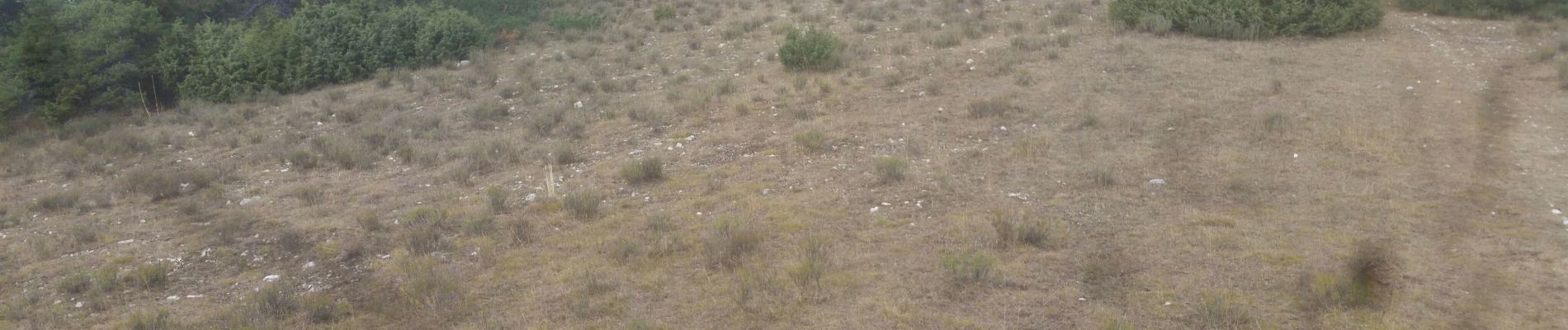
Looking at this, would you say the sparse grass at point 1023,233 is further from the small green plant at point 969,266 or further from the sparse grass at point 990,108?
the sparse grass at point 990,108

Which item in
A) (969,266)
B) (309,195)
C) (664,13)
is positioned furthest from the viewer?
(664,13)

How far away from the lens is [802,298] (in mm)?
6945

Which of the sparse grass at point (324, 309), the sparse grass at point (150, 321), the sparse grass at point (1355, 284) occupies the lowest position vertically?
the sparse grass at point (1355, 284)

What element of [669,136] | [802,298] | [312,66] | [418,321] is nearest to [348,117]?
[312,66]

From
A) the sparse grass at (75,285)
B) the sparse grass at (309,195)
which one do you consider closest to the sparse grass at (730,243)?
the sparse grass at (309,195)

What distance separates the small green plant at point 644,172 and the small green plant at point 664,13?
10.2m

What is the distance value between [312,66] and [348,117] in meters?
3.35

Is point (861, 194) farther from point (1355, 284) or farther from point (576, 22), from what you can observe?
point (576, 22)

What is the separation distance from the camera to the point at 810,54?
14.6 m

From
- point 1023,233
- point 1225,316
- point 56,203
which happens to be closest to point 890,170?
point 1023,233

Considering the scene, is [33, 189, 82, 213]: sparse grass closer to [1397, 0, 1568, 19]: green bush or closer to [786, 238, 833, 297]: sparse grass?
[786, 238, 833, 297]: sparse grass

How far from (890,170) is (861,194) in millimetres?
446

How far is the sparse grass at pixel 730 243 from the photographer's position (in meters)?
7.72

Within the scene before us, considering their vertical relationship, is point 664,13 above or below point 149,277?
below
